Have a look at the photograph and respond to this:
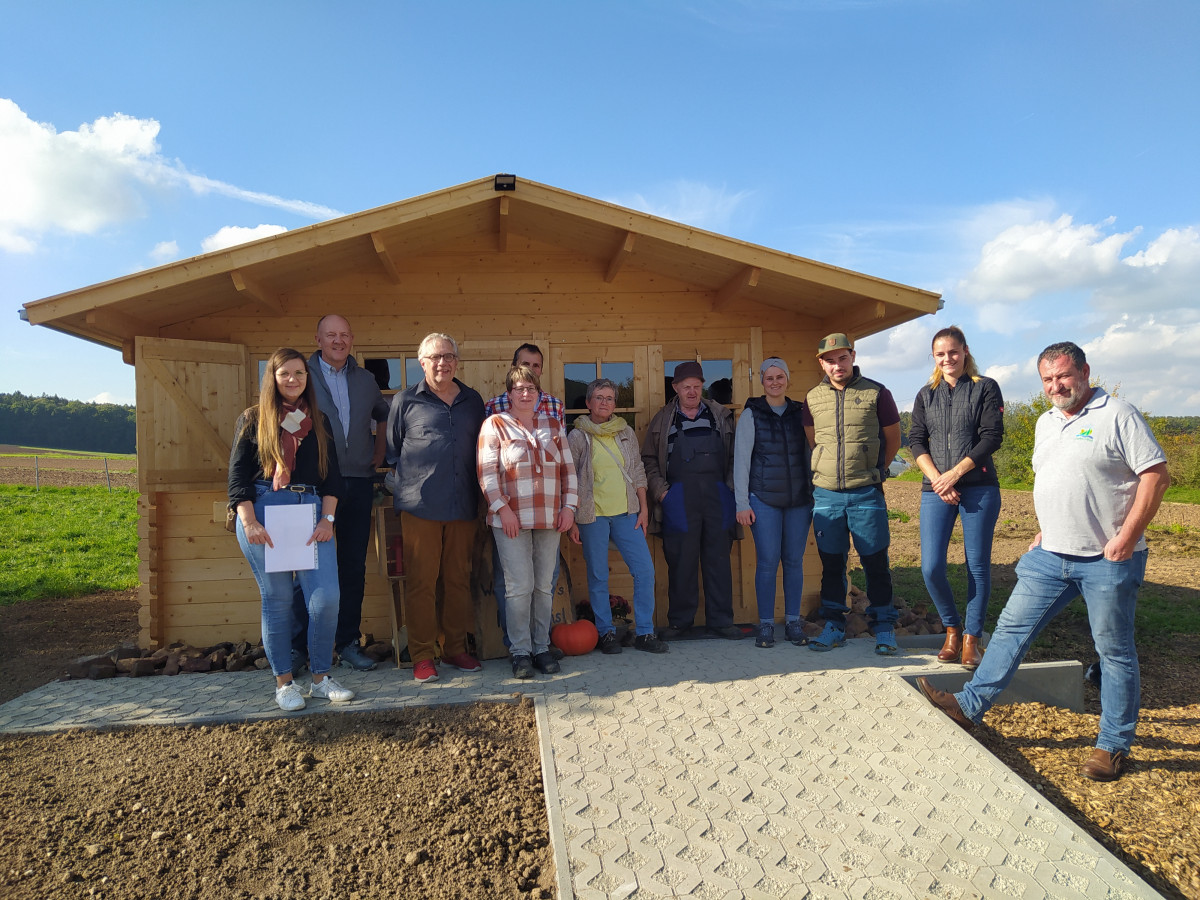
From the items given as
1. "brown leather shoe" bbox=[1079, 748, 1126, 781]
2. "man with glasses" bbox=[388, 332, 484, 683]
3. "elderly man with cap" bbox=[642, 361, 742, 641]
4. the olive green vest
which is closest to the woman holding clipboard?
"man with glasses" bbox=[388, 332, 484, 683]

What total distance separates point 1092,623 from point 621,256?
12.7 feet

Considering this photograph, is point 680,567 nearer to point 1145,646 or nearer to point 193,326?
point 1145,646

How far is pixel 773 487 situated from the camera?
192 inches

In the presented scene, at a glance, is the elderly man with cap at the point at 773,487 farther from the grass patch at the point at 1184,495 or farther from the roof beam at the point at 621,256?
the grass patch at the point at 1184,495

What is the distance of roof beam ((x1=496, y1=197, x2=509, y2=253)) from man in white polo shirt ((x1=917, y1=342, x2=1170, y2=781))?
3.65 meters

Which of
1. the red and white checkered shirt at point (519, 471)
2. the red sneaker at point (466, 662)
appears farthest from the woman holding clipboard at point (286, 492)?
the red and white checkered shirt at point (519, 471)

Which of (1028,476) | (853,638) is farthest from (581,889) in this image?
(1028,476)

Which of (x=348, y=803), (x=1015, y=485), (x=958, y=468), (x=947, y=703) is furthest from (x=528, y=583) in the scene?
(x=1015, y=485)

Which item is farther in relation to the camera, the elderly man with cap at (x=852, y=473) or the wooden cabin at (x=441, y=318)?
the wooden cabin at (x=441, y=318)

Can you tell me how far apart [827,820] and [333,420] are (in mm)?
3500

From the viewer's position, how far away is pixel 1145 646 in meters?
5.63

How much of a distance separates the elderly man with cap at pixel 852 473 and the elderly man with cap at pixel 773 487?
0.38 feet

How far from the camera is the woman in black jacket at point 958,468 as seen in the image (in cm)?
416

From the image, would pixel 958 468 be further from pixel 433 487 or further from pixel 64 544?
pixel 64 544
